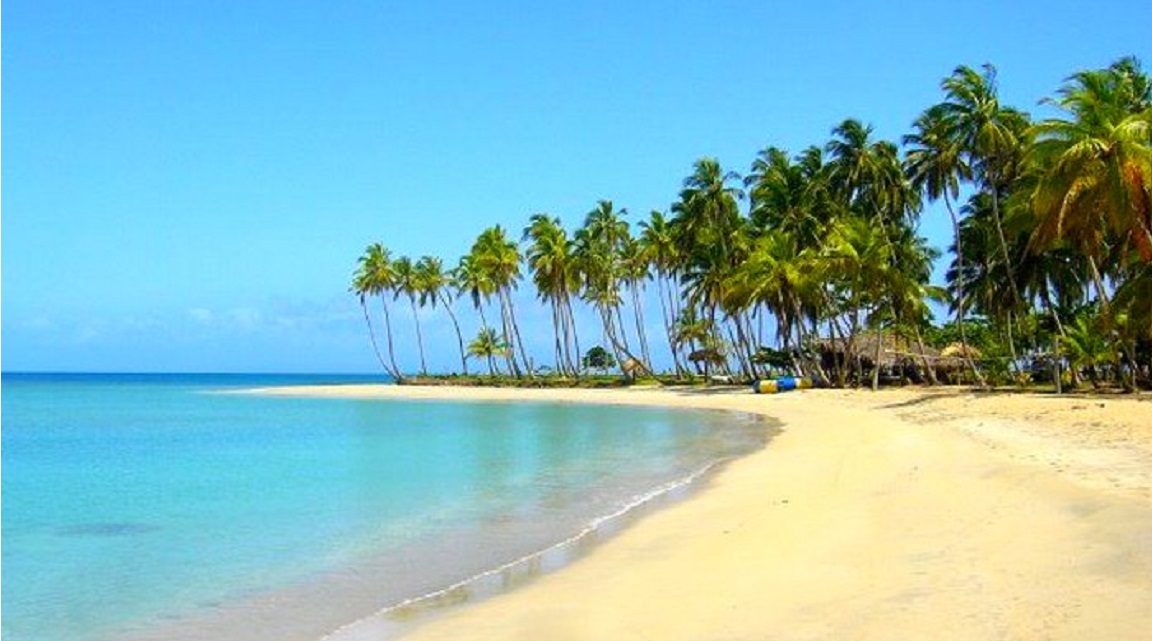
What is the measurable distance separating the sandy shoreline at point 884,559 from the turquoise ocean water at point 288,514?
162 centimetres

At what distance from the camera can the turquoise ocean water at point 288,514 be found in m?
9.21

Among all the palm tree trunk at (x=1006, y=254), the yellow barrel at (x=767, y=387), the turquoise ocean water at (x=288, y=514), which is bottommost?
the turquoise ocean water at (x=288, y=514)

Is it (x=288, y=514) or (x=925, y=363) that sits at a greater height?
(x=925, y=363)

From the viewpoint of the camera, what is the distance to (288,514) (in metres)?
14.9

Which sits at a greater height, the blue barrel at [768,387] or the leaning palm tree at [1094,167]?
the leaning palm tree at [1094,167]

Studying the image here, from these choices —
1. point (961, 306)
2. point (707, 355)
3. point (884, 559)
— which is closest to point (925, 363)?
point (961, 306)

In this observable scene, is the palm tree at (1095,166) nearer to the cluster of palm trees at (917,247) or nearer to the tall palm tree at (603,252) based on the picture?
the cluster of palm trees at (917,247)

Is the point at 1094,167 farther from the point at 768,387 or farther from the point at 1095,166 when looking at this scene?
the point at 768,387

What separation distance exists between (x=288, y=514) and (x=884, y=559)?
9.27 meters

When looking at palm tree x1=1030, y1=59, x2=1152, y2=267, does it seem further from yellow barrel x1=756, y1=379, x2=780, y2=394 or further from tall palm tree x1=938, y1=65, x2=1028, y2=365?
yellow barrel x1=756, y1=379, x2=780, y2=394

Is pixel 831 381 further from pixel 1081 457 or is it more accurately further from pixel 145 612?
pixel 145 612

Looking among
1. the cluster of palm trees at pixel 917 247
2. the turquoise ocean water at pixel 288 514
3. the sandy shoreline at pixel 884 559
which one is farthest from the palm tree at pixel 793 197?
the sandy shoreline at pixel 884 559

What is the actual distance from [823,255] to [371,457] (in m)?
27.5

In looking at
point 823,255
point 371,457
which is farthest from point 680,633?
point 823,255
